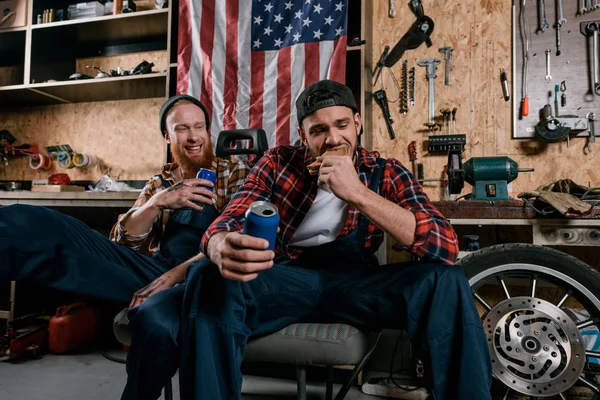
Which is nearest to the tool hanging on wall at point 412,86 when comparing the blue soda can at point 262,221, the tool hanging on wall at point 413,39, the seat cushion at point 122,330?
the tool hanging on wall at point 413,39

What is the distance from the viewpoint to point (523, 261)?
4.98 ft

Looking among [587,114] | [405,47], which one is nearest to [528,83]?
[587,114]

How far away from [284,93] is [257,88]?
6.9 inches

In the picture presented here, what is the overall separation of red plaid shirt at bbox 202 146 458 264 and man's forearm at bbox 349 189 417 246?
0.20ft

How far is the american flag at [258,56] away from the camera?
7.57ft

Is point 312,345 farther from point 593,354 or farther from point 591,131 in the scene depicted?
point 591,131

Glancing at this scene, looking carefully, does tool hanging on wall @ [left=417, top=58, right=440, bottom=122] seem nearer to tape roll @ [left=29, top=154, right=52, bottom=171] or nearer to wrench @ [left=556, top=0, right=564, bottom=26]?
wrench @ [left=556, top=0, right=564, bottom=26]

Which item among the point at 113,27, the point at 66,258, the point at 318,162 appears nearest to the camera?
the point at 318,162

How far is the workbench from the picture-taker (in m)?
1.47

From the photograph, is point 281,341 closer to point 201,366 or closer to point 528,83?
point 201,366

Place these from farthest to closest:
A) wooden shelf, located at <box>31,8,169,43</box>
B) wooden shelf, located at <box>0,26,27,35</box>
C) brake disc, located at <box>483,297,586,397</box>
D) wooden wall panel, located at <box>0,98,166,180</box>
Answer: wooden wall panel, located at <box>0,98,166,180</box>, wooden shelf, located at <box>0,26,27,35</box>, wooden shelf, located at <box>31,8,169,43</box>, brake disc, located at <box>483,297,586,397</box>

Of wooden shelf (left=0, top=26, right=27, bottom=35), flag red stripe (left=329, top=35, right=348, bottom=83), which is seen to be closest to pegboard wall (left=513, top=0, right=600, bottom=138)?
flag red stripe (left=329, top=35, right=348, bottom=83)

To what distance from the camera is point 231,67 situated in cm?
246

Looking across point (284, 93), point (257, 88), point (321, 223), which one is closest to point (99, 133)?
point (257, 88)
